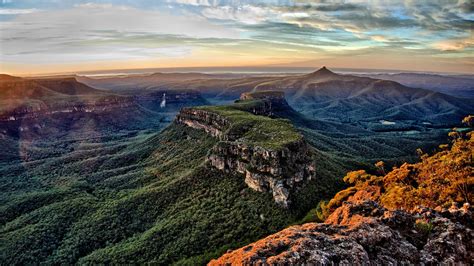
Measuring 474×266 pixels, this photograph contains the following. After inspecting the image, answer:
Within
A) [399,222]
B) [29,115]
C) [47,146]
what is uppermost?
[399,222]

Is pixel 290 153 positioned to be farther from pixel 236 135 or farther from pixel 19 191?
pixel 19 191

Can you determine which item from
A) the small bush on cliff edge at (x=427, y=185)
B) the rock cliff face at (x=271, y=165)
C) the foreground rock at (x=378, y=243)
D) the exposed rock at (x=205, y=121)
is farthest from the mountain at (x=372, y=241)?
the exposed rock at (x=205, y=121)

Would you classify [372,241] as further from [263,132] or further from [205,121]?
[205,121]

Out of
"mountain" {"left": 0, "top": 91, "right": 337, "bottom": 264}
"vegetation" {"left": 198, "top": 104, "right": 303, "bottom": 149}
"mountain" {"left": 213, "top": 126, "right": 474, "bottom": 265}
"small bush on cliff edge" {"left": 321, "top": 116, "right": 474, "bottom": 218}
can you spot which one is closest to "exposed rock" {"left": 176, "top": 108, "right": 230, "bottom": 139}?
"mountain" {"left": 0, "top": 91, "right": 337, "bottom": 264}

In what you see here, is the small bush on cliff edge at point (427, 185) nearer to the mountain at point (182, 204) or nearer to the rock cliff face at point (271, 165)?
the rock cliff face at point (271, 165)

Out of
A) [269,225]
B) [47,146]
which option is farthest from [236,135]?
[47,146]

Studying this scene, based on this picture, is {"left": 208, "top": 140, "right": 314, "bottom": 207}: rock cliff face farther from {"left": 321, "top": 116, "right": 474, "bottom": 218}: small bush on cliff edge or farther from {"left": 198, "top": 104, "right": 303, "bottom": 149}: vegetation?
{"left": 321, "top": 116, "right": 474, "bottom": 218}: small bush on cliff edge

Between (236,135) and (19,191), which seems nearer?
(236,135)

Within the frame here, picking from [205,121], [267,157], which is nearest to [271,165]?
[267,157]
